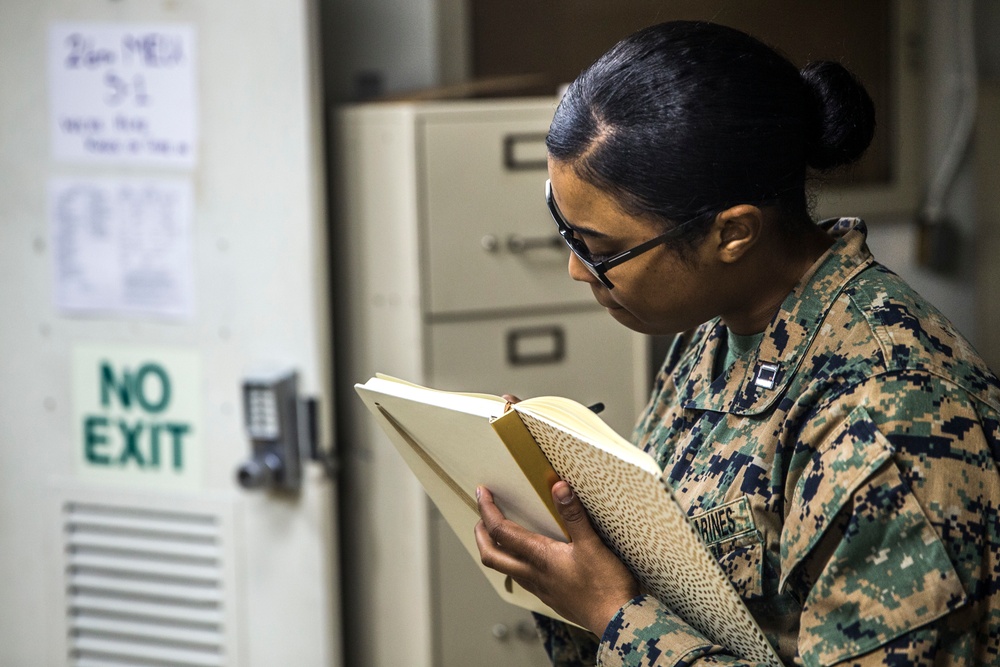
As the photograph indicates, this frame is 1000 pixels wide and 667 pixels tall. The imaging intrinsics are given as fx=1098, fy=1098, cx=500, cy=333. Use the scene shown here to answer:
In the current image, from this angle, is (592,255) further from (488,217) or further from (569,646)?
(488,217)

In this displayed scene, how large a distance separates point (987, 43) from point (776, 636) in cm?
179

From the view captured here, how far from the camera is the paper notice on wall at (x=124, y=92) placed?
1.99 metres

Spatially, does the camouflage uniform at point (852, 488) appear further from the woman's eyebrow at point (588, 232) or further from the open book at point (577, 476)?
the woman's eyebrow at point (588, 232)

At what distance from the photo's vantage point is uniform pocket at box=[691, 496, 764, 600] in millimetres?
840

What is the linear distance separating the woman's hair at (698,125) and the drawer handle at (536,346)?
1208 millimetres

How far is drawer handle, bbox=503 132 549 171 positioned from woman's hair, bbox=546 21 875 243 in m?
1.16

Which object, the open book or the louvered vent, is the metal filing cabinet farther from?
the open book

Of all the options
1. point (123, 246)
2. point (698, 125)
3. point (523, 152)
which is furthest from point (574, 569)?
point (123, 246)

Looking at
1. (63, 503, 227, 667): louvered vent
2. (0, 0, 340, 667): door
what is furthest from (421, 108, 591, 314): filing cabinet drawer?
(63, 503, 227, 667): louvered vent

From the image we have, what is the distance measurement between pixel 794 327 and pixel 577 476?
0.69 feet

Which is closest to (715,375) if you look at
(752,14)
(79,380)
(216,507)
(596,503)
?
(596,503)

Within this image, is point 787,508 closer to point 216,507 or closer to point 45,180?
point 216,507

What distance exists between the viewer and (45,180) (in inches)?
82.4

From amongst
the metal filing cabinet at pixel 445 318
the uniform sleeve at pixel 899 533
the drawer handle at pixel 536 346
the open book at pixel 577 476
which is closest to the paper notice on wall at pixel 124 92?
the metal filing cabinet at pixel 445 318
